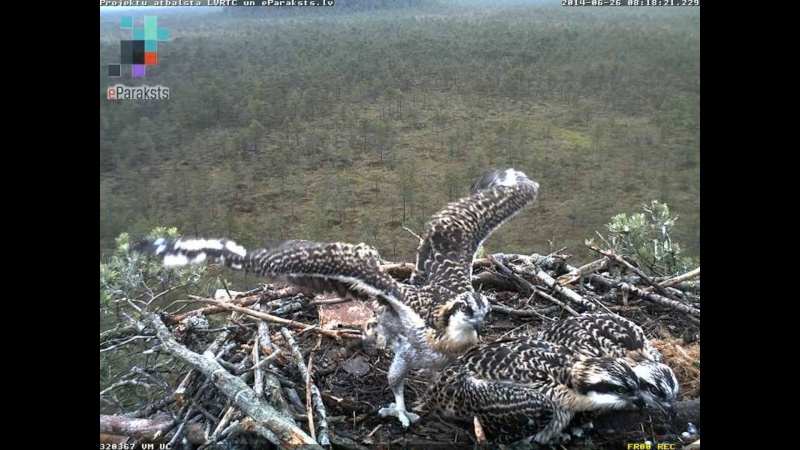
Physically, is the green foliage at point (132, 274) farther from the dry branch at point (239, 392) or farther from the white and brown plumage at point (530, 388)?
the white and brown plumage at point (530, 388)

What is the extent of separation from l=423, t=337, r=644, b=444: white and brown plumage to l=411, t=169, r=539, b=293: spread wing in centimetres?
42

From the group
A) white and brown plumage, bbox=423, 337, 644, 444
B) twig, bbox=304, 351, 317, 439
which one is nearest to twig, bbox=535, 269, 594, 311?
white and brown plumage, bbox=423, 337, 644, 444

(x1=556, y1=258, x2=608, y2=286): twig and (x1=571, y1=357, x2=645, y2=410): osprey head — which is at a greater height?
(x1=556, y1=258, x2=608, y2=286): twig

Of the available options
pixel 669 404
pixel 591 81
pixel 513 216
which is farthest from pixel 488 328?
pixel 591 81

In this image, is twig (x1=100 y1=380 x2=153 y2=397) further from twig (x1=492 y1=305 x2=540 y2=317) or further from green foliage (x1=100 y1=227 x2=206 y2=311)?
twig (x1=492 y1=305 x2=540 y2=317)

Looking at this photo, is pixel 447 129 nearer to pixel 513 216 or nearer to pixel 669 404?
pixel 513 216

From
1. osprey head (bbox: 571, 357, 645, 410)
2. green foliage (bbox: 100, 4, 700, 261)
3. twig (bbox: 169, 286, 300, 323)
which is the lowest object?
twig (bbox: 169, 286, 300, 323)

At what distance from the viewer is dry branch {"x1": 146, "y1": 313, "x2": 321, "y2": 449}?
261 cm

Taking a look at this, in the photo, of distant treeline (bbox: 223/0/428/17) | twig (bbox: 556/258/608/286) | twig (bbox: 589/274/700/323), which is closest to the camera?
distant treeline (bbox: 223/0/428/17)

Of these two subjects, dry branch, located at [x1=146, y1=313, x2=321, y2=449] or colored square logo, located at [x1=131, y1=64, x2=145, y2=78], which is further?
colored square logo, located at [x1=131, y1=64, x2=145, y2=78]

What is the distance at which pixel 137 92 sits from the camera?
3.15 meters

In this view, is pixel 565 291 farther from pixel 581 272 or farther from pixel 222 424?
pixel 222 424

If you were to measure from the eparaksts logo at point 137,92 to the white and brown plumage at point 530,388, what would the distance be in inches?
79.4

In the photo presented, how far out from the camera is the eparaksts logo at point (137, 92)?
3094 millimetres
